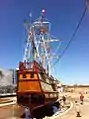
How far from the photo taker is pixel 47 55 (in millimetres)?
81688

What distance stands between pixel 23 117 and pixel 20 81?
15.9 feet

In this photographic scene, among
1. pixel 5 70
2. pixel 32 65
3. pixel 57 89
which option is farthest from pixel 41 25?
pixel 32 65

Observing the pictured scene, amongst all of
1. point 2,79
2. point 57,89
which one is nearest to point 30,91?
point 57,89

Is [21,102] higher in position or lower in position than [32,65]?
lower

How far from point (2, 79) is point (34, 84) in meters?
36.3

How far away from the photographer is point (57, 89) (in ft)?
152

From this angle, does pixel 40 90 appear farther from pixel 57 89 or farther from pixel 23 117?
pixel 57 89

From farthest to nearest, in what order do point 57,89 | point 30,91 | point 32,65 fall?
point 57,89
point 32,65
point 30,91

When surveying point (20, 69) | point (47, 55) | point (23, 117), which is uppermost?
point (47, 55)

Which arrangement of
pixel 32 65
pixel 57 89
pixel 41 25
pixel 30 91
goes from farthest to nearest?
pixel 41 25, pixel 57 89, pixel 32 65, pixel 30 91

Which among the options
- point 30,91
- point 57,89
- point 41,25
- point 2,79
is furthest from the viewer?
point 41,25

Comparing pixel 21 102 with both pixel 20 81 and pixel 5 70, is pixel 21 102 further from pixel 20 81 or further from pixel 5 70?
pixel 5 70

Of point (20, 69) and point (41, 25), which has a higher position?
point (41, 25)

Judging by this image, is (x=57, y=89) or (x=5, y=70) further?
(x=5, y=70)
